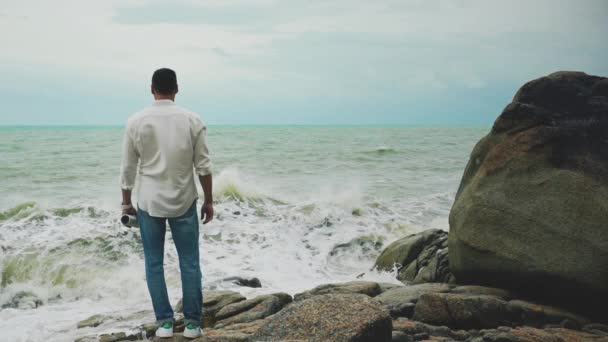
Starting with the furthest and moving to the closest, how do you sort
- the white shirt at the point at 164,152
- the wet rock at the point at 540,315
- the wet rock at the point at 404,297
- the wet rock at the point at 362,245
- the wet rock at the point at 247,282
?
the wet rock at the point at 362,245 < the wet rock at the point at 247,282 < the wet rock at the point at 404,297 < the wet rock at the point at 540,315 < the white shirt at the point at 164,152

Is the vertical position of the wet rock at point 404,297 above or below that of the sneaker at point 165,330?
below

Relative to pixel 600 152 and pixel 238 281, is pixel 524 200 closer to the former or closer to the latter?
pixel 600 152

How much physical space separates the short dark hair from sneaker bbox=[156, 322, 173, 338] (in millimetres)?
1791

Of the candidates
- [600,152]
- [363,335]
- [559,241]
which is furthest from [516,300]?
[363,335]

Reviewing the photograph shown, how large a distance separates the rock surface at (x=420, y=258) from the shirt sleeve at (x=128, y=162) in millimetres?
4437

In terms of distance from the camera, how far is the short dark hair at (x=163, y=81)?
3742mm

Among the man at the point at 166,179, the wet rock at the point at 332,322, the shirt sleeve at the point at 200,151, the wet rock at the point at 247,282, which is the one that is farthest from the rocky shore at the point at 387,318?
the wet rock at the point at 247,282

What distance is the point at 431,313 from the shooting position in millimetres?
4594

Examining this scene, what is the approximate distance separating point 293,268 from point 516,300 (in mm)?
4345

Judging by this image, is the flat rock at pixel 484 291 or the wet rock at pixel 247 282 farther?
the wet rock at pixel 247 282

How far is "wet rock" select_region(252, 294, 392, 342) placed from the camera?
319cm

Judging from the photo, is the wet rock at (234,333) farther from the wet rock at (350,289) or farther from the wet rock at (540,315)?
the wet rock at (540,315)

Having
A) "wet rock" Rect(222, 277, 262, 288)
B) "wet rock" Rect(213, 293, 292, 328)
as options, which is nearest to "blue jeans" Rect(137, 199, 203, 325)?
"wet rock" Rect(213, 293, 292, 328)

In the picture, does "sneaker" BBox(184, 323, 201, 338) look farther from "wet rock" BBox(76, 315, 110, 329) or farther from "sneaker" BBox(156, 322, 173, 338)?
"wet rock" BBox(76, 315, 110, 329)
